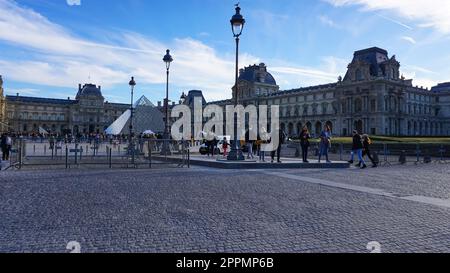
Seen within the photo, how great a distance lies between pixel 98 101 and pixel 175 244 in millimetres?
127549

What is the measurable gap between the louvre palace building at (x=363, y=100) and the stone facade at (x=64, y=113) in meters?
56.4

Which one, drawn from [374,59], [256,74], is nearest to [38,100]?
[256,74]

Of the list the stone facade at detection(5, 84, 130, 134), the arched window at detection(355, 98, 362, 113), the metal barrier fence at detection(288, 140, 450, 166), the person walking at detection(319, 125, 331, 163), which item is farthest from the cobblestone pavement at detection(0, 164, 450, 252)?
the stone facade at detection(5, 84, 130, 134)

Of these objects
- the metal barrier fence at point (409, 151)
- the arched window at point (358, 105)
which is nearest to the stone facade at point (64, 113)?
the arched window at point (358, 105)

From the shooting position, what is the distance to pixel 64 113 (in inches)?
4840

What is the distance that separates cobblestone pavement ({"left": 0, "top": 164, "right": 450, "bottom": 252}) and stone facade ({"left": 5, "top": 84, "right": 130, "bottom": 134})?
4727 inches

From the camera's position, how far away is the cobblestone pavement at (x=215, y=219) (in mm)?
4199

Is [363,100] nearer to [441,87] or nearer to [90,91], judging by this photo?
[441,87]

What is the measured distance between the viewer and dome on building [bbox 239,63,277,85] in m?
95.4

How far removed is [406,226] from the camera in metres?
5.11

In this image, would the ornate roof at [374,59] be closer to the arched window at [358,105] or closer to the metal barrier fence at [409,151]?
the arched window at [358,105]

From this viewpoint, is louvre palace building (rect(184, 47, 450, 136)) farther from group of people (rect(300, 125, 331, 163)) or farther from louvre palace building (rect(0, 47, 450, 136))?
group of people (rect(300, 125, 331, 163))

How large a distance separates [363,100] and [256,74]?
32659mm
